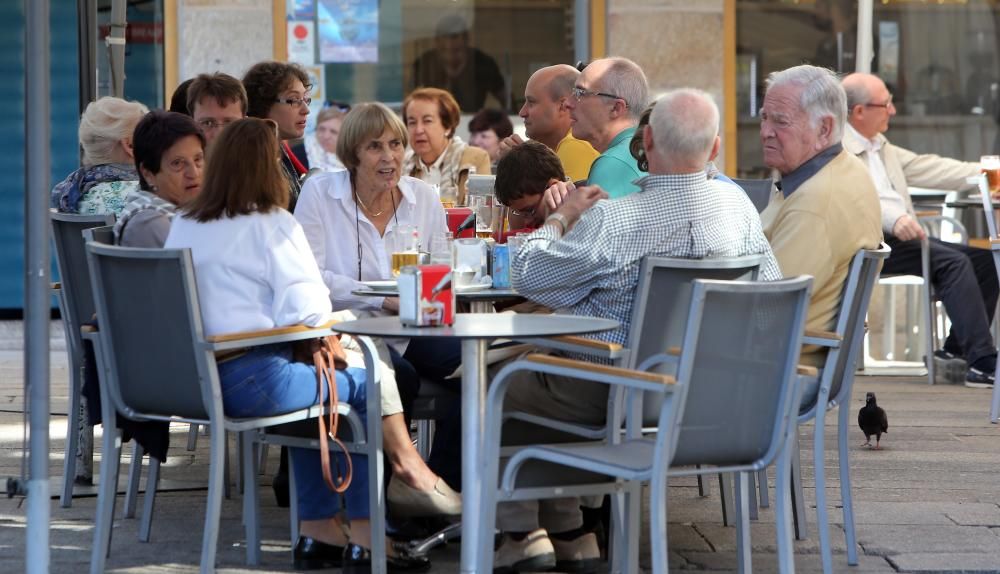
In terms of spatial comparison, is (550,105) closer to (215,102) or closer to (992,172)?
(215,102)

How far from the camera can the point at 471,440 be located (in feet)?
12.5

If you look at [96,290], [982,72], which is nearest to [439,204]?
[96,290]

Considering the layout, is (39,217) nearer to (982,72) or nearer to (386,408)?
(386,408)

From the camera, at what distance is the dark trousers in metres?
8.38

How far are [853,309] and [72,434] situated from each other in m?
2.67

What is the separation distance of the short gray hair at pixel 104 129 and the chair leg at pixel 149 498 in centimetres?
153

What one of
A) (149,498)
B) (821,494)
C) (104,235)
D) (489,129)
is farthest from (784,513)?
(489,129)

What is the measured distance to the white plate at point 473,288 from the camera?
15.1ft

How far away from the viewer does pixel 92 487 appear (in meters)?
5.61

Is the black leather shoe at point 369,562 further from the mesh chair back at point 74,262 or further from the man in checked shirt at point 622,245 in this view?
the mesh chair back at point 74,262

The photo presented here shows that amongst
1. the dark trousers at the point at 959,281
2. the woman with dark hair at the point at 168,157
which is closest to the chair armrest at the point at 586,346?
the woman with dark hair at the point at 168,157

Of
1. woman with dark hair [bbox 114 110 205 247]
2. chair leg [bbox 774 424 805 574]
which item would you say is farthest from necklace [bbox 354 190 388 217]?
chair leg [bbox 774 424 805 574]

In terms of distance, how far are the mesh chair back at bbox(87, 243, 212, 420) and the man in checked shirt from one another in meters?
0.90

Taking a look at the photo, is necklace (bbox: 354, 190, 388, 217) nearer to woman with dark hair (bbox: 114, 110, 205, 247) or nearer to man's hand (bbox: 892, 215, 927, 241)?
woman with dark hair (bbox: 114, 110, 205, 247)
